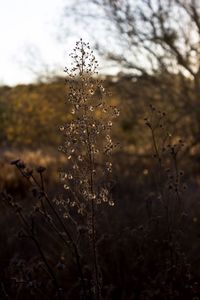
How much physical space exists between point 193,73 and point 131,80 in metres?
1.75

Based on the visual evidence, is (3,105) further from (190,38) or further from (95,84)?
(95,84)

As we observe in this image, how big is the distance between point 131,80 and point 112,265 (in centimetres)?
1112

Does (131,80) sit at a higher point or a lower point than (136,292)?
higher

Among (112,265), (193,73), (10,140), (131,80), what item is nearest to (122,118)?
(131,80)

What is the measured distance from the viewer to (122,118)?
1773 centimetres

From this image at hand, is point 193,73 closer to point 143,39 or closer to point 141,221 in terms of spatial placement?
point 143,39

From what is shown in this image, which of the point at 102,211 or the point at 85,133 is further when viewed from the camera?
the point at 102,211

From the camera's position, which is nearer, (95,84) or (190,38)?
(95,84)

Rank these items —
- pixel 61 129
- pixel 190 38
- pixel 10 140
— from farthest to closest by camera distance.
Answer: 1. pixel 10 140
2. pixel 190 38
3. pixel 61 129

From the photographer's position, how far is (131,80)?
1667cm

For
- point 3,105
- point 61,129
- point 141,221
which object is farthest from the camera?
point 3,105

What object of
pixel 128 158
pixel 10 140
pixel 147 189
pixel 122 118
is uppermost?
pixel 10 140

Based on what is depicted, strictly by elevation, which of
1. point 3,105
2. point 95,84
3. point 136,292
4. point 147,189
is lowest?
point 136,292

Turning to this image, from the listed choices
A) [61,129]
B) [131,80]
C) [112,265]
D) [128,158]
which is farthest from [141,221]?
[131,80]
